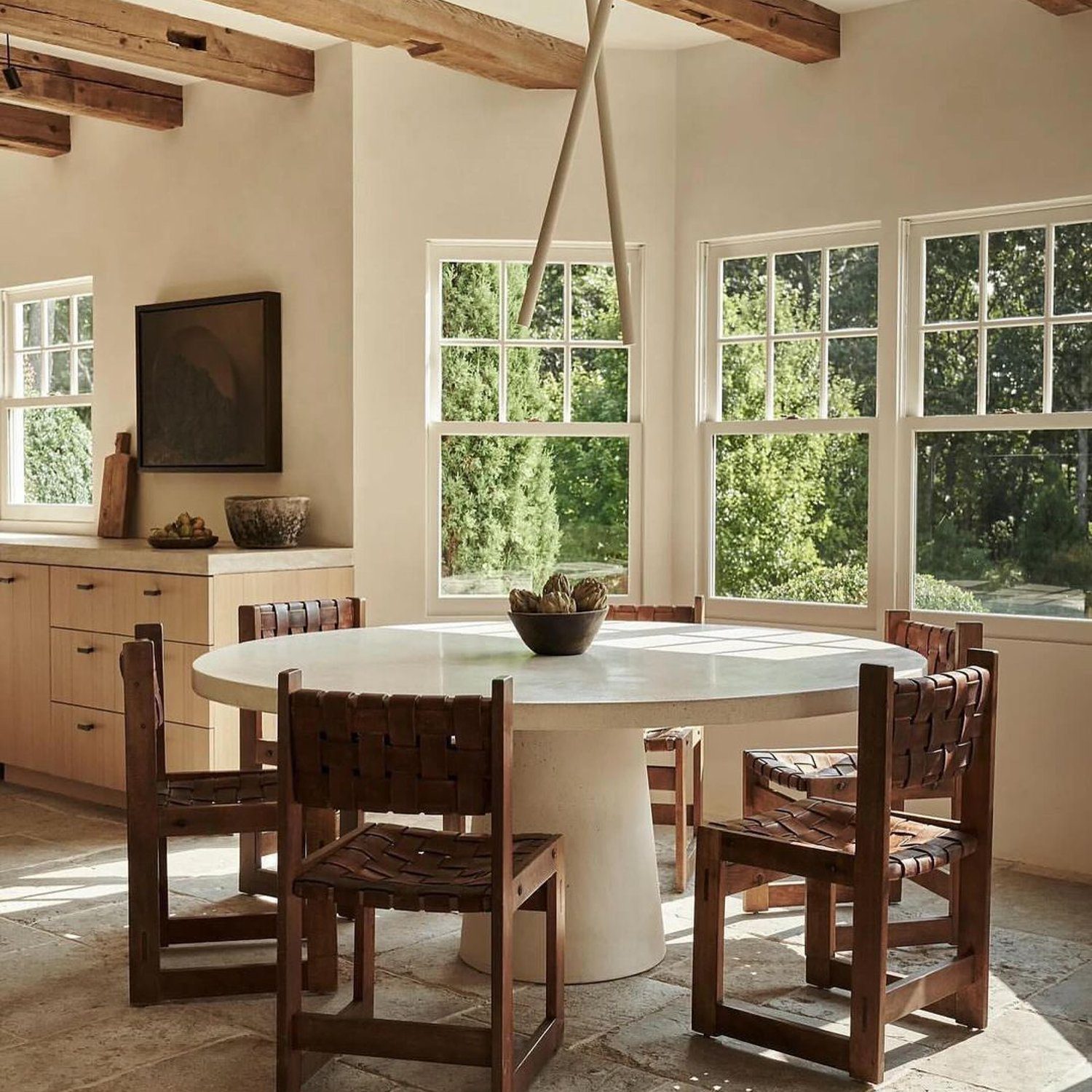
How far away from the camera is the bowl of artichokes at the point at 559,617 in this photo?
135 inches

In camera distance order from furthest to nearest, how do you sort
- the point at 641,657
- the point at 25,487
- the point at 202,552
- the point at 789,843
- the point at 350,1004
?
1. the point at 25,487
2. the point at 202,552
3. the point at 641,657
4. the point at 350,1004
5. the point at 789,843

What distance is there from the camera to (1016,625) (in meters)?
4.58

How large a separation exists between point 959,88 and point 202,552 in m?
3.00

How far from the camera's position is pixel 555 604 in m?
3.43

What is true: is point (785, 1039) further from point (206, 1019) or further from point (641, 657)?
point (206, 1019)

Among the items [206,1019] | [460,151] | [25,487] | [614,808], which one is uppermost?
[460,151]

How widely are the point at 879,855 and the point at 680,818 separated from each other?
62.5 inches

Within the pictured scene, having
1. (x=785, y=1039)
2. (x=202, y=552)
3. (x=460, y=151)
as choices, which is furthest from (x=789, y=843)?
(x=460, y=151)

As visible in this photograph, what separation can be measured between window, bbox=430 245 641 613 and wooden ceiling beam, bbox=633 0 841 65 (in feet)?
3.15

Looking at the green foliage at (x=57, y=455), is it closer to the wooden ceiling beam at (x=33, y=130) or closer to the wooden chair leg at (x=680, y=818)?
the wooden ceiling beam at (x=33, y=130)

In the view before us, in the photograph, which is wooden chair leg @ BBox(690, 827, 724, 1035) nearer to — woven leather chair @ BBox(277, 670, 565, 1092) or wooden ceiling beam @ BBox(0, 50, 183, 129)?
woven leather chair @ BBox(277, 670, 565, 1092)

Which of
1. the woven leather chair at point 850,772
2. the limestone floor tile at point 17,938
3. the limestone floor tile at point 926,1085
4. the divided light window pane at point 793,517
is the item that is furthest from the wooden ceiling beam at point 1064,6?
the limestone floor tile at point 17,938

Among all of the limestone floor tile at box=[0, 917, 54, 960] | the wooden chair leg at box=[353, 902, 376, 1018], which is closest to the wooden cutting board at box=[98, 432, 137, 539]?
the limestone floor tile at box=[0, 917, 54, 960]

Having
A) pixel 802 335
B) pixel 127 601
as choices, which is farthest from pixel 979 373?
pixel 127 601
